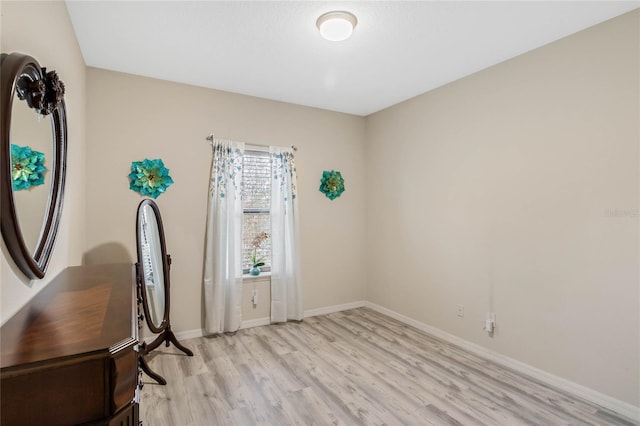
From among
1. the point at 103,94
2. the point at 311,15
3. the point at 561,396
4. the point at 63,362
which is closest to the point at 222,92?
the point at 103,94

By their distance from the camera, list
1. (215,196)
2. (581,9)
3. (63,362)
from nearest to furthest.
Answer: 1. (63,362)
2. (581,9)
3. (215,196)

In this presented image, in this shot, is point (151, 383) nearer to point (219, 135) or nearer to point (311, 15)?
point (219, 135)

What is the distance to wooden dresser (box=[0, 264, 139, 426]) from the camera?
2.20ft

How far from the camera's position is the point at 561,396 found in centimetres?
235

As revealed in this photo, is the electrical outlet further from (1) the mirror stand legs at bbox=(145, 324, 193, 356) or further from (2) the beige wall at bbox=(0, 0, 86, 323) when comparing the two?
(2) the beige wall at bbox=(0, 0, 86, 323)

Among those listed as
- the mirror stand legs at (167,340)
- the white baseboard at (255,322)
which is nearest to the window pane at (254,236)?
the white baseboard at (255,322)

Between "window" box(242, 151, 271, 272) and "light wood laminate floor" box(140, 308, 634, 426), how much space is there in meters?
0.94

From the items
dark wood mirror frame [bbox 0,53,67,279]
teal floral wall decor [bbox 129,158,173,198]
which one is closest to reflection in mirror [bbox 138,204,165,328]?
teal floral wall decor [bbox 129,158,173,198]

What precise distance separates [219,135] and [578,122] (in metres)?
3.23

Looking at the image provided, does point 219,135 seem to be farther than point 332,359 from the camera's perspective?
Yes

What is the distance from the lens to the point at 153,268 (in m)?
3.02

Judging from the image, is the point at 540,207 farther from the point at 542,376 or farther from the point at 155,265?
the point at 155,265

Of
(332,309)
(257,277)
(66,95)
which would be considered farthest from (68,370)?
(332,309)

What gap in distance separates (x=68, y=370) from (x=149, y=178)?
275 centimetres
